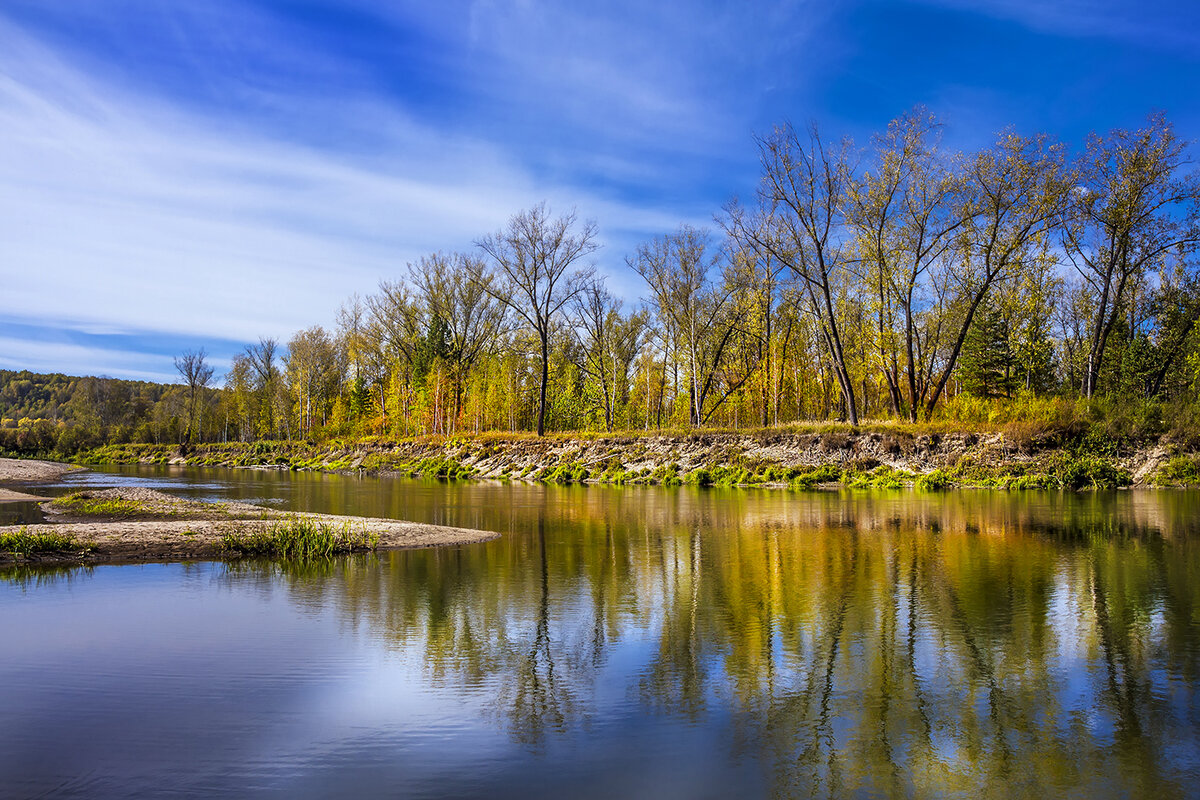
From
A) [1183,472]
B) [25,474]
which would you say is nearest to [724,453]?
[1183,472]

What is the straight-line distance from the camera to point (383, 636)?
768 cm

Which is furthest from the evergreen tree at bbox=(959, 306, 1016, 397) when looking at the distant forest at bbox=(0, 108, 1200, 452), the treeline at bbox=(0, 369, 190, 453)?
the treeline at bbox=(0, 369, 190, 453)

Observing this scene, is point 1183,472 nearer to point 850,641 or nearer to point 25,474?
point 850,641

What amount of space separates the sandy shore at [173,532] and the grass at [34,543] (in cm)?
10

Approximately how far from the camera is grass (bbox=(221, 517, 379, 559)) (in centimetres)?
1305

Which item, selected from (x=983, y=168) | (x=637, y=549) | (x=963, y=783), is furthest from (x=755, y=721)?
(x=983, y=168)

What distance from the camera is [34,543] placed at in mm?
11961

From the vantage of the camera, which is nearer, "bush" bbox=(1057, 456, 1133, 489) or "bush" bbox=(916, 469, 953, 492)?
"bush" bbox=(1057, 456, 1133, 489)

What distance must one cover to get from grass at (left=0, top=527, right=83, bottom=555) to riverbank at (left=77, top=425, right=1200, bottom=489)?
86.1ft

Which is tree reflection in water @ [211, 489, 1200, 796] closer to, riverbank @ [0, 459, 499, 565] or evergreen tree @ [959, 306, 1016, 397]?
riverbank @ [0, 459, 499, 565]

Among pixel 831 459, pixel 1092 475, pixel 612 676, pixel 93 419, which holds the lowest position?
pixel 612 676

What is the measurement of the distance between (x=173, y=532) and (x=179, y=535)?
343mm

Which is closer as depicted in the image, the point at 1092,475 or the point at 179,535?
the point at 179,535

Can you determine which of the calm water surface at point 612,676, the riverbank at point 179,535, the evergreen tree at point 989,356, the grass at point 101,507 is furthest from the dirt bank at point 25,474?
the evergreen tree at point 989,356
